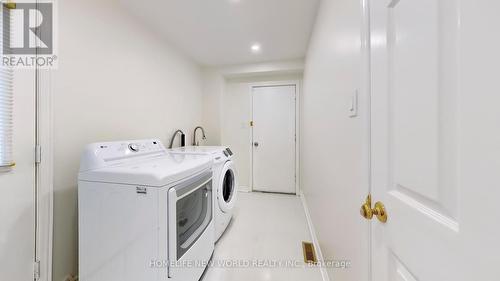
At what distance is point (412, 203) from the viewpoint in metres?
0.49

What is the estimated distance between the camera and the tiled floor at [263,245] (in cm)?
154

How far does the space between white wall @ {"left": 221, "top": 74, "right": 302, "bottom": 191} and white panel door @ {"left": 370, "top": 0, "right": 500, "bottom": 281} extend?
3.01 metres

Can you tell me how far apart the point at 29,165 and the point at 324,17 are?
2.32 meters

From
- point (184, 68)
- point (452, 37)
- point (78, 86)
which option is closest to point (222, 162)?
point (78, 86)

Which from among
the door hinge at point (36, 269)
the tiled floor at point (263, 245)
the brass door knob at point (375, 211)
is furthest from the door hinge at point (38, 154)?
the brass door knob at point (375, 211)

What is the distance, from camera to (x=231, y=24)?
81.7 inches

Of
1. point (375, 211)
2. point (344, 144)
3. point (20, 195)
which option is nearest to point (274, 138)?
point (344, 144)

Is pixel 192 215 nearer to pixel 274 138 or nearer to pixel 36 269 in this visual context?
pixel 36 269

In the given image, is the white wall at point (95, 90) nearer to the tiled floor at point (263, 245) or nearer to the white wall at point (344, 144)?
the tiled floor at point (263, 245)

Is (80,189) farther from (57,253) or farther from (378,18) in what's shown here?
(378,18)

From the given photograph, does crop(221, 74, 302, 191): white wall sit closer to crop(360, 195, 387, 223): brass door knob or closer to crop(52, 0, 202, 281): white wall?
crop(52, 0, 202, 281): white wall

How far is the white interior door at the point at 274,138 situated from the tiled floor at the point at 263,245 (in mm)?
624

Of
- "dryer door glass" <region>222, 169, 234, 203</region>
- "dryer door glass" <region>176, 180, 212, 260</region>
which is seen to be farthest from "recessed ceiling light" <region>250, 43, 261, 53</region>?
"dryer door glass" <region>176, 180, 212, 260</region>

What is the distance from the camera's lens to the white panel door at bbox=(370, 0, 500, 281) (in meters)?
0.32
